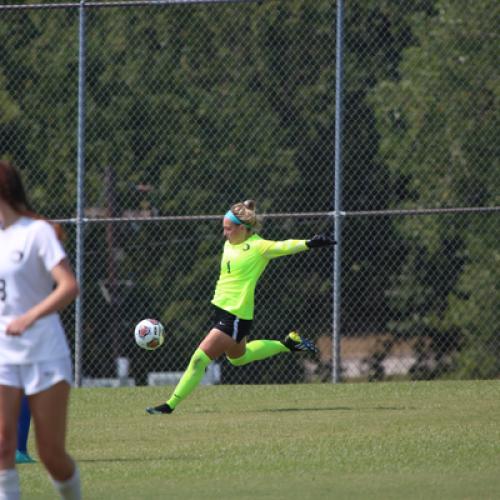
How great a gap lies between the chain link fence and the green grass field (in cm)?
551

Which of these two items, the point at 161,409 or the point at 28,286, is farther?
the point at 161,409

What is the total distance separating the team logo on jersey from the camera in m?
6.80

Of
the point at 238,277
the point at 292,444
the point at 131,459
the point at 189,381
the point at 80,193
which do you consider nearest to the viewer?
the point at 131,459

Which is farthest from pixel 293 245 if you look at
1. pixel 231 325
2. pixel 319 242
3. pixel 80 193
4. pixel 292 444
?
pixel 80 193

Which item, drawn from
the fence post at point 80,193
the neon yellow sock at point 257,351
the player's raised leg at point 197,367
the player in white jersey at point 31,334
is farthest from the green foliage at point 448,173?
the player in white jersey at point 31,334

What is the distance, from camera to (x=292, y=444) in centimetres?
1081

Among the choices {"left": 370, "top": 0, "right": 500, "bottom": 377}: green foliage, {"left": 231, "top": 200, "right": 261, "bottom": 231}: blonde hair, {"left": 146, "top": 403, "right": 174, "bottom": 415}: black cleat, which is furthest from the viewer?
{"left": 370, "top": 0, "right": 500, "bottom": 377}: green foliage

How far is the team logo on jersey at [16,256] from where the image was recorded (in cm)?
680

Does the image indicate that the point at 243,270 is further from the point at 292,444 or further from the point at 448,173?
the point at 448,173

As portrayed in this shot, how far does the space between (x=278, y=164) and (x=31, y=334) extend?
624 inches

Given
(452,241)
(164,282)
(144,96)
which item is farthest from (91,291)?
(452,241)

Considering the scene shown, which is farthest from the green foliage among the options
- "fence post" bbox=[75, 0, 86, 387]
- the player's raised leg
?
the player's raised leg

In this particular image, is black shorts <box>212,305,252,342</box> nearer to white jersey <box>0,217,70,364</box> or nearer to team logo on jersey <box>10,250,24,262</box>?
white jersey <box>0,217,70,364</box>

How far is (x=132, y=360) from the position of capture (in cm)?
2197
